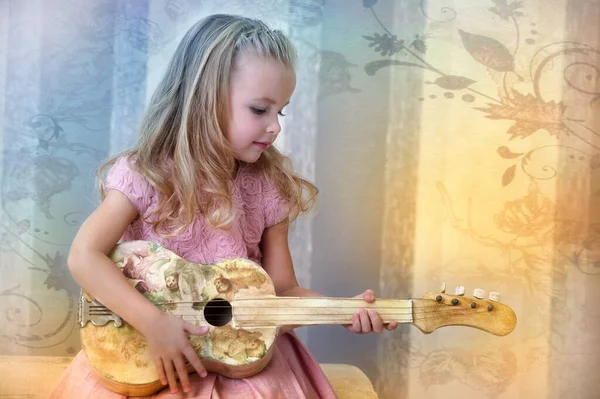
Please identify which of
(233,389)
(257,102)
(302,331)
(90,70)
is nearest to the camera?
(233,389)

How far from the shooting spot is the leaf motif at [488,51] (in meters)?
1.75

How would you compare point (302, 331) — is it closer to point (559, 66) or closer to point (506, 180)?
point (506, 180)

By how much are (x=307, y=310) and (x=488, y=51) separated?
0.99 metres

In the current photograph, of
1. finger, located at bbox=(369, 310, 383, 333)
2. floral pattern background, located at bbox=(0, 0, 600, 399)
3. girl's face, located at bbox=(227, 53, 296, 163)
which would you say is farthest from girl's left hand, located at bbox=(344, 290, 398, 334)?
floral pattern background, located at bbox=(0, 0, 600, 399)

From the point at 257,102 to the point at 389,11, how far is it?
716mm

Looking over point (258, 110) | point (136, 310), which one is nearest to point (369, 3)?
point (258, 110)

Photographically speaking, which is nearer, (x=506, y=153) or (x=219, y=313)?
(x=219, y=313)

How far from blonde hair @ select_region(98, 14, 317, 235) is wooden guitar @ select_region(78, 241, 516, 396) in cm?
10

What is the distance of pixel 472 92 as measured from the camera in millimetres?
1755

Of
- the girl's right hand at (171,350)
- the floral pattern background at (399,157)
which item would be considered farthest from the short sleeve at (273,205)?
the floral pattern background at (399,157)

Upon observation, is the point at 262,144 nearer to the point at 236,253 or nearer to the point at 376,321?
the point at 236,253

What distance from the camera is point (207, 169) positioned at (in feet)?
3.78

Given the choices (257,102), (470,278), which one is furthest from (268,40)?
(470,278)

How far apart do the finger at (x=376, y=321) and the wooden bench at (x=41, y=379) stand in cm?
31
